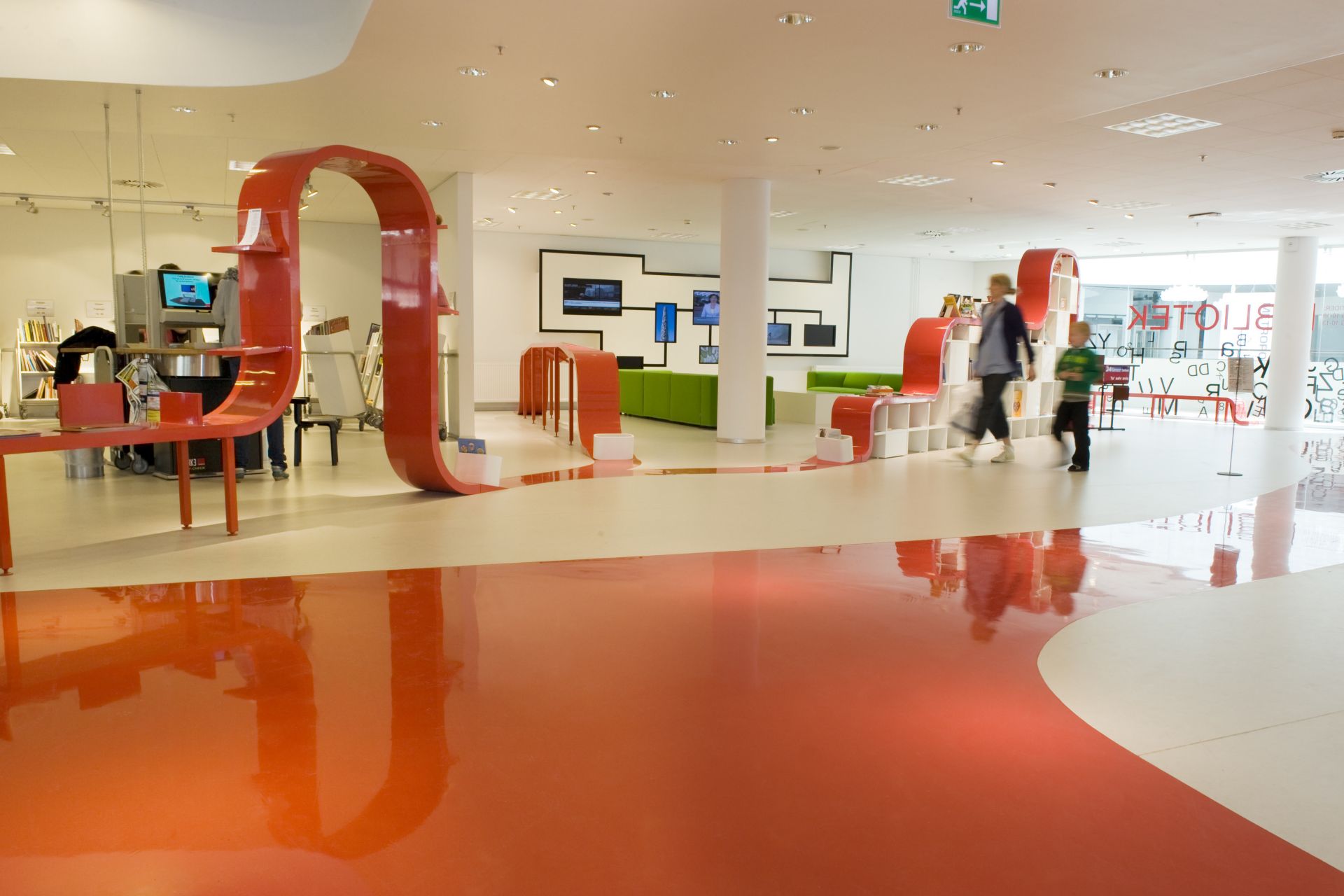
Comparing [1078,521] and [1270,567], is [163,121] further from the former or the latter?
[1270,567]

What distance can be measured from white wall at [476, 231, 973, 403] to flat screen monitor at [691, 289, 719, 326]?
500mm

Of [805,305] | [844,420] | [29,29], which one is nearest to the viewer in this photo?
[29,29]

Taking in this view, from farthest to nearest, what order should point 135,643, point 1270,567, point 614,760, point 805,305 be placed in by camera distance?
1. point 805,305
2. point 1270,567
3. point 135,643
4. point 614,760

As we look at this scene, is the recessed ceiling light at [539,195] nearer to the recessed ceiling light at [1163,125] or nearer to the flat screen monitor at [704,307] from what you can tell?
the flat screen monitor at [704,307]

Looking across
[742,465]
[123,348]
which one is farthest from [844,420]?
[123,348]

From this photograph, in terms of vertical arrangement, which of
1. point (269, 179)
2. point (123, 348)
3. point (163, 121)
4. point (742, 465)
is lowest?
point (742, 465)

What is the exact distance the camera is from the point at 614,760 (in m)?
2.57

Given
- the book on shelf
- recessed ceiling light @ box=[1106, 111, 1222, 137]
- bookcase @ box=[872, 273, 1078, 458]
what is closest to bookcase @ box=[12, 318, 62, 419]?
the book on shelf

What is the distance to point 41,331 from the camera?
13977 millimetres

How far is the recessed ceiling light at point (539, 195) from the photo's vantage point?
12594mm

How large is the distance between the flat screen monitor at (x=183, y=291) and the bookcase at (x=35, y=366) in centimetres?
686

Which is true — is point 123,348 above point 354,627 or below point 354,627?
above

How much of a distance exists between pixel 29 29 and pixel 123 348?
104 inches

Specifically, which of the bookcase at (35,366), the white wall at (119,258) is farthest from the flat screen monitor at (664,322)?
the bookcase at (35,366)
